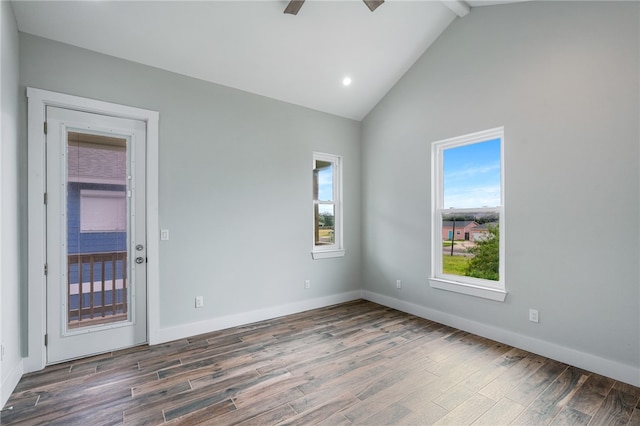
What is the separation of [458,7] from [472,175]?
183 centimetres

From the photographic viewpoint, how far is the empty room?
233 cm

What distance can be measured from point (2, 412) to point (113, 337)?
0.96m

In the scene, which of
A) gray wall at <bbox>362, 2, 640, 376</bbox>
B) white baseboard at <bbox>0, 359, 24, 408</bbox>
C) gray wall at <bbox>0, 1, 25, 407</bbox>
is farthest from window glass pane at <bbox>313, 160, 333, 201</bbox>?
white baseboard at <bbox>0, 359, 24, 408</bbox>

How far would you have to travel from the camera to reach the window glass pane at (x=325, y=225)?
4.55m

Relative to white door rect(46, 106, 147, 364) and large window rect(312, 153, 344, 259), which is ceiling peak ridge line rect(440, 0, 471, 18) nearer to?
large window rect(312, 153, 344, 259)

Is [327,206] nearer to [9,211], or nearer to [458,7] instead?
[458,7]

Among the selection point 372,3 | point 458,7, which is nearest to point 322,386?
point 372,3

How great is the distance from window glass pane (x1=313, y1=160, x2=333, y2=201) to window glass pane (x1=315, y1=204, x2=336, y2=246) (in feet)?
0.49

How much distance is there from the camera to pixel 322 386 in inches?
94.0

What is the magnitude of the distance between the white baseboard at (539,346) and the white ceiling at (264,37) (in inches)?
122

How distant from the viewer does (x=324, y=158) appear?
4586 millimetres

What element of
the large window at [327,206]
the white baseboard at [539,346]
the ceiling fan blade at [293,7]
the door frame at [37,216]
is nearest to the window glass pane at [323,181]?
the large window at [327,206]

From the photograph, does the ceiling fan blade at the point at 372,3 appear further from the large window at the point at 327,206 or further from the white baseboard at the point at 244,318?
the white baseboard at the point at 244,318

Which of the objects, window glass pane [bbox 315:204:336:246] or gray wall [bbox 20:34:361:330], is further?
window glass pane [bbox 315:204:336:246]
